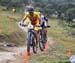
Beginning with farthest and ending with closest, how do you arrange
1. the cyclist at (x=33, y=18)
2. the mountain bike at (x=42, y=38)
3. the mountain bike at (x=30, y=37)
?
the mountain bike at (x=42, y=38)
the cyclist at (x=33, y=18)
the mountain bike at (x=30, y=37)

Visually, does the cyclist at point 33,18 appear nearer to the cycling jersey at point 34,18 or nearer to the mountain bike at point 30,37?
the cycling jersey at point 34,18

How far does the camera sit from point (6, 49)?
14.5 m

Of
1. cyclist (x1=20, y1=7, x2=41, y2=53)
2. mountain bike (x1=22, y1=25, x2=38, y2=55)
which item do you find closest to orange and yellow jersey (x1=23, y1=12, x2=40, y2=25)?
cyclist (x1=20, y1=7, x2=41, y2=53)

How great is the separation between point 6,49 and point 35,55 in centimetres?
236

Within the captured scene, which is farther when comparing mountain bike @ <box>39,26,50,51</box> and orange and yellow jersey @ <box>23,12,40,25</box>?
mountain bike @ <box>39,26,50,51</box>

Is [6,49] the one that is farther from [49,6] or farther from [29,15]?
[49,6]

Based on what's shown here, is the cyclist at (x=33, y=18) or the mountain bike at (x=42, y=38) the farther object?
the mountain bike at (x=42, y=38)

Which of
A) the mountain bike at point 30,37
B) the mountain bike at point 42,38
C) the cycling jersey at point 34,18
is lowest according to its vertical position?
the mountain bike at point 42,38

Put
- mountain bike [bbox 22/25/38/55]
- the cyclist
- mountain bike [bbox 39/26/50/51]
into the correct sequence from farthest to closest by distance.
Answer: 1. mountain bike [bbox 39/26/50/51]
2. the cyclist
3. mountain bike [bbox 22/25/38/55]

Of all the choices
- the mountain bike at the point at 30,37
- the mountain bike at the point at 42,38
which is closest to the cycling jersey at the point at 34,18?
the mountain bike at the point at 30,37

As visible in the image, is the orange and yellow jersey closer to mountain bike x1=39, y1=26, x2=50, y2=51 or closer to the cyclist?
the cyclist

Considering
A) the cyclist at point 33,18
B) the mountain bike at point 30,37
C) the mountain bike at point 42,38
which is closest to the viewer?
the mountain bike at point 30,37

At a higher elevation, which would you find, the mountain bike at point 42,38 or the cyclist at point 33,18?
Answer: the cyclist at point 33,18

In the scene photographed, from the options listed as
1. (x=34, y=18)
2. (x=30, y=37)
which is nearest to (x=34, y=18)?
(x=34, y=18)
